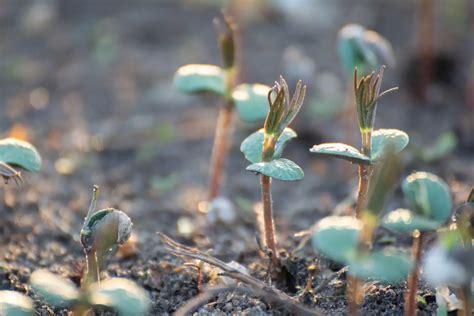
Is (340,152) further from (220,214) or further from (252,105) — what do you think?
(220,214)

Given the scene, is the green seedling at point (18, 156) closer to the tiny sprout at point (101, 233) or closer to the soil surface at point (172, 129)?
the tiny sprout at point (101, 233)

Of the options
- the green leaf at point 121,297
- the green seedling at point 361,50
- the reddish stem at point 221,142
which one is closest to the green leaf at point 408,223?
the green leaf at point 121,297

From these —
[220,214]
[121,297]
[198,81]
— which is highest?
[198,81]

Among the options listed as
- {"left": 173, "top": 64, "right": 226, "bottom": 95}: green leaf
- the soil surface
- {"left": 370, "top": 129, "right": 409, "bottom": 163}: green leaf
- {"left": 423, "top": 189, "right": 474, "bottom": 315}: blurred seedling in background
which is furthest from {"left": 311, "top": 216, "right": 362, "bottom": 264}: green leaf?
{"left": 173, "top": 64, "right": 226, "bottom": 95}: green leaf

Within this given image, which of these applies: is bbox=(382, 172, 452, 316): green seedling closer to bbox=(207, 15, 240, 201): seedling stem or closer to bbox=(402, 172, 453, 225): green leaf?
bbox=(402, 172, 453, 225): green leaf

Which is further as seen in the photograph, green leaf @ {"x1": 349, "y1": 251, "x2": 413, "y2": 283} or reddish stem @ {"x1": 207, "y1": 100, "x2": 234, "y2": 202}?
reddish stem @ {"x1": 207, "y1": 100, "x2": 234, "y2": 202}

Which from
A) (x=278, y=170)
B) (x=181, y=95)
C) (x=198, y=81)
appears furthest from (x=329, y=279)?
(x=181, y=95)
